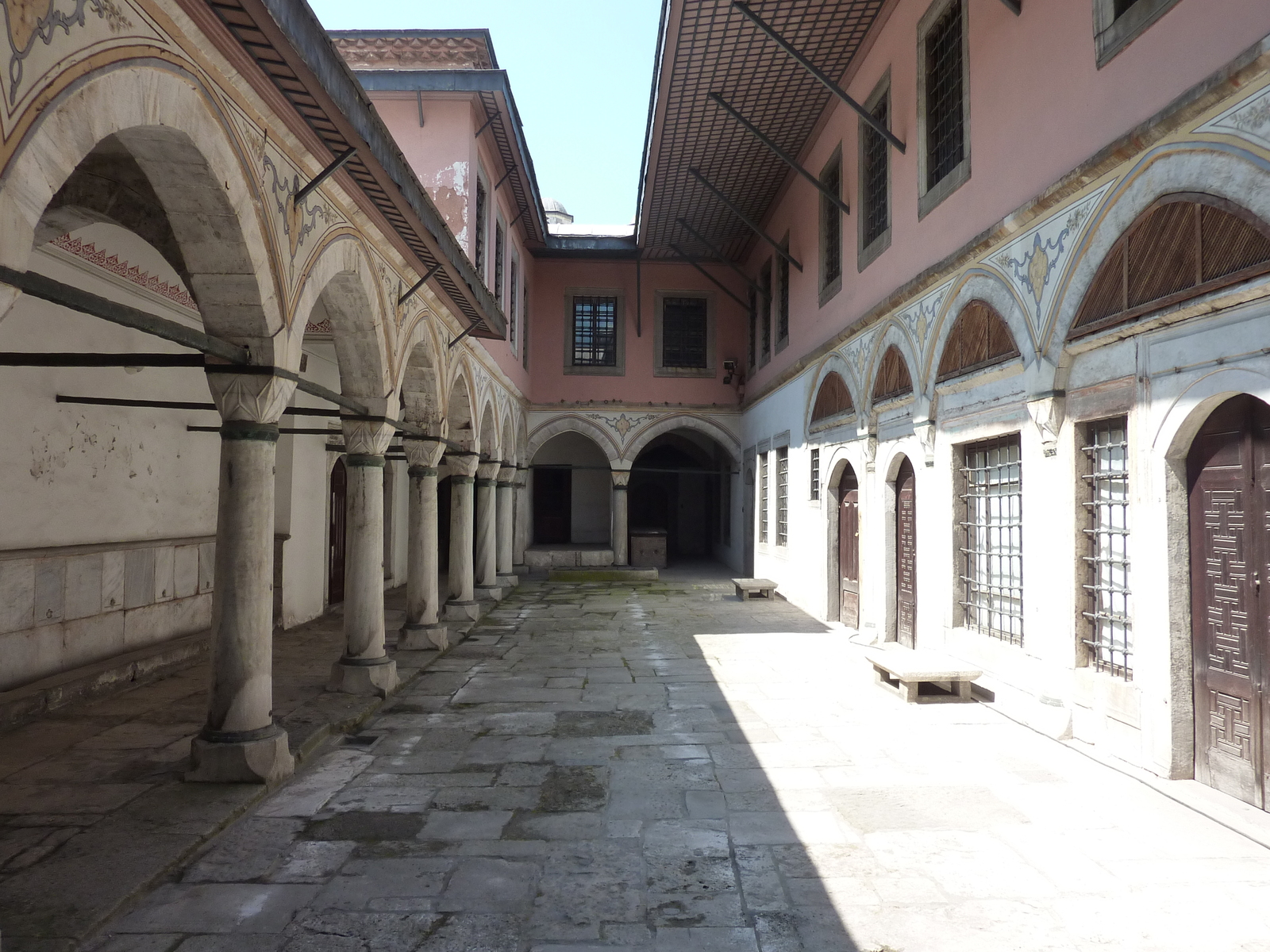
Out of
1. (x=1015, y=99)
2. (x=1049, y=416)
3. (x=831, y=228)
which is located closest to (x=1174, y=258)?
(x=1049, y=416)

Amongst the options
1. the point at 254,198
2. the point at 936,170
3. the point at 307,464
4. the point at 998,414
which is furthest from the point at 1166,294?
the point at 307,464

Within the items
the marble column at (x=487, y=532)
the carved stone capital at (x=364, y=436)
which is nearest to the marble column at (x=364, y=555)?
the carved stone capital at (x=364, y=436)

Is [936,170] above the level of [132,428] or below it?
above

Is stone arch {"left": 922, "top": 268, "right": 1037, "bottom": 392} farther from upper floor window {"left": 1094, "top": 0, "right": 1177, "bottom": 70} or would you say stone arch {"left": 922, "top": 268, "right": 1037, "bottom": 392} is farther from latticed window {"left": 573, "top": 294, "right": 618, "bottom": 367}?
latticed window {"left": 573, "top": 294, "right": 618, "bottom": 367}

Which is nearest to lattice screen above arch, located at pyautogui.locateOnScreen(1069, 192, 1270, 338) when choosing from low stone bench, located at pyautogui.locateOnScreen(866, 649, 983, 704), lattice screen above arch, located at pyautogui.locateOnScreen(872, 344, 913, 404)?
low stone bench, located at pyautogui.locateOnScreen(866, 649, 983, 704)

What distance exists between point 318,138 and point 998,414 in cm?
498

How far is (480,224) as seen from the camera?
11.5 metres

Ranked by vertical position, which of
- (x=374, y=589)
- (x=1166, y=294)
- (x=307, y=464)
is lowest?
(x=374, y=589)

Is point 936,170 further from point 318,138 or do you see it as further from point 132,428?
point 132,428

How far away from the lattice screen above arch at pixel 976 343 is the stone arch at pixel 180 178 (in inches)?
191

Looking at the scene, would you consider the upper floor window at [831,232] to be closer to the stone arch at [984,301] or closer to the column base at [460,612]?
the stone arch at [984,301]

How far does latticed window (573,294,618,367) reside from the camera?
59.9ft

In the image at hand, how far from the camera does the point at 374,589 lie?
22.7 feet

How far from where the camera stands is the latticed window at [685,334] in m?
18.2
